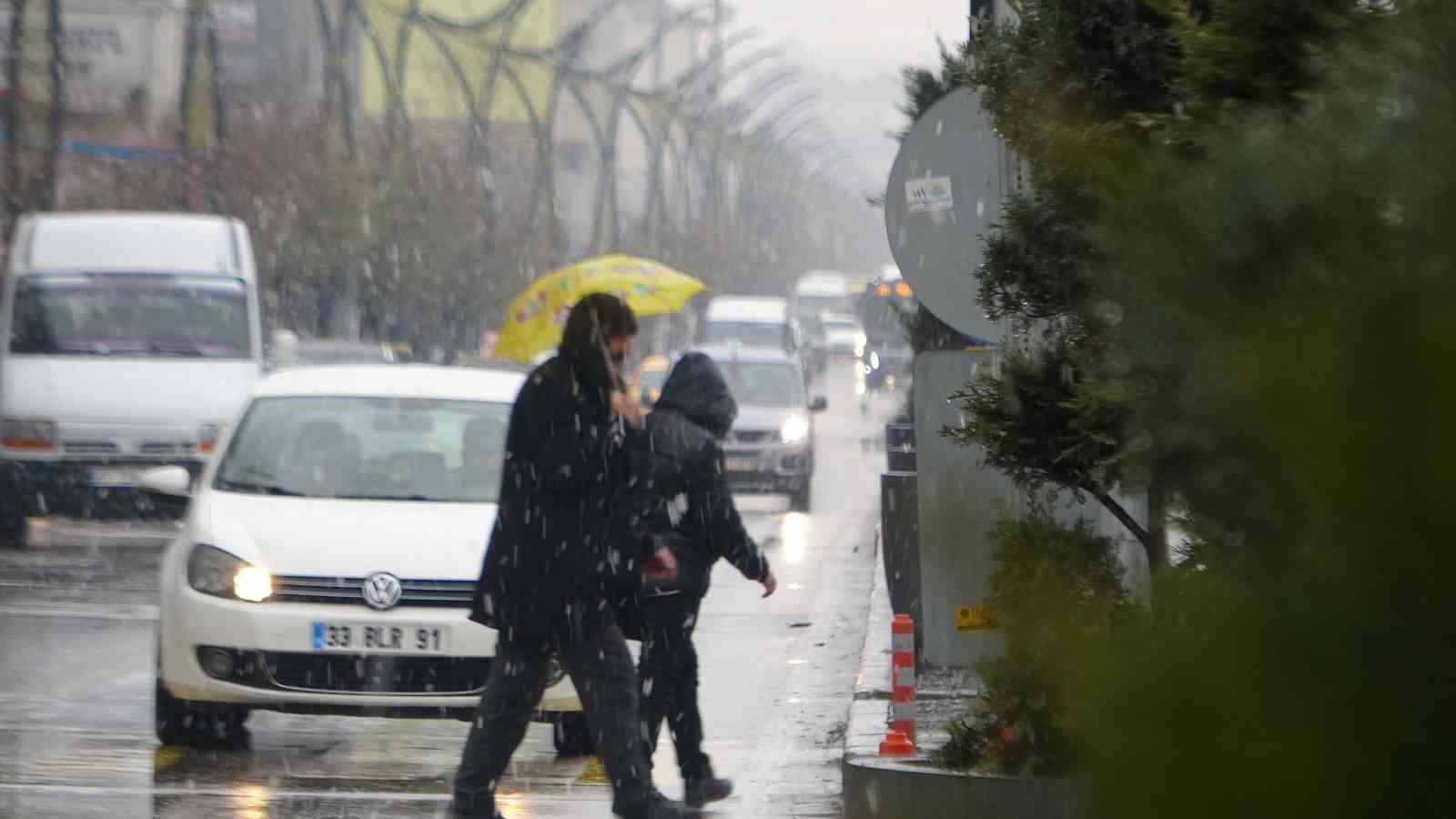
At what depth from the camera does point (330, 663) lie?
8.51 meters

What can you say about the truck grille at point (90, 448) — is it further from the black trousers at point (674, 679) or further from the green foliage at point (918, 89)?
the black trousers at point (674, 679)

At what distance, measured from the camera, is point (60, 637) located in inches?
500

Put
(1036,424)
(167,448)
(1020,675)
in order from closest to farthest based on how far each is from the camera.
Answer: (1020,675)
(1036,424)
(167,448)

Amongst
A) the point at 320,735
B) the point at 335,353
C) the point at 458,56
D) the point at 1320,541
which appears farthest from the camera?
the point at 458,56

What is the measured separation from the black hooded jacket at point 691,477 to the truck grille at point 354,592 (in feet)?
3.27

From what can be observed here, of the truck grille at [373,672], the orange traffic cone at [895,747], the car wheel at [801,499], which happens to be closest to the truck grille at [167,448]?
the car wheel at [801,499]

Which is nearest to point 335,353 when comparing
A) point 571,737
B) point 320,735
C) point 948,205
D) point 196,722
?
point 320,735

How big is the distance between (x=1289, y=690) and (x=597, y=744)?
513 cm

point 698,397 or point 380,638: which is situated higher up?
point 698,397

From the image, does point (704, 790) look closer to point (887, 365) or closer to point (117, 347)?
point (117, 347)

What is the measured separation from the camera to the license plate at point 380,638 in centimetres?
849

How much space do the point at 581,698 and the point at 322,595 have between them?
222 centimetres

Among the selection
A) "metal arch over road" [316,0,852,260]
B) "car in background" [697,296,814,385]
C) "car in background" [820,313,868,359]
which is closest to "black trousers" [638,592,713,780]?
"metal arch over road" [316,0,852,260]

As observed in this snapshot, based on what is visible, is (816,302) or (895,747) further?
(816,302)
